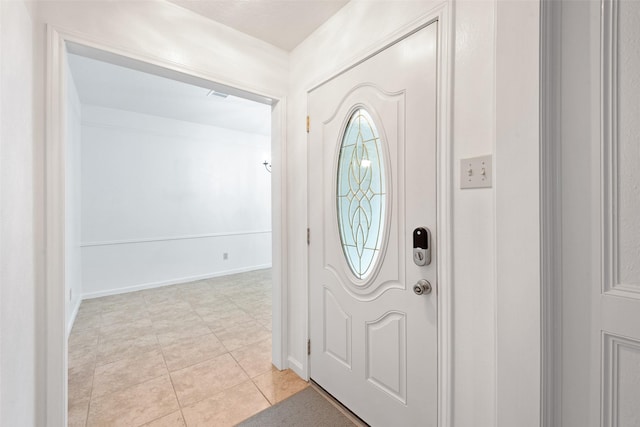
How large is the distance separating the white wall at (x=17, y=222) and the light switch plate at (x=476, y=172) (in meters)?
1.63

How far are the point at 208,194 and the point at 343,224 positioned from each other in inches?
150

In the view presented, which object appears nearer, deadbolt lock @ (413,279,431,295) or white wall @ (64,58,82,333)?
deadbolt lock @ (413,279,431,295)

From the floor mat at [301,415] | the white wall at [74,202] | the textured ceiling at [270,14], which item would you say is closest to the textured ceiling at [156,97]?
the white wall at [74,202]

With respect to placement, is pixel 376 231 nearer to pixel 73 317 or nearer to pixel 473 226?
pixel 473 226

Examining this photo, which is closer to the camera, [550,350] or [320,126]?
[550,350]

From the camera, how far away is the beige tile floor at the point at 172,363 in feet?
5.68

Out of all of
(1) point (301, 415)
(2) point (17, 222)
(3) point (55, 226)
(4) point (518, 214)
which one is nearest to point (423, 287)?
(4) point (518, 214)

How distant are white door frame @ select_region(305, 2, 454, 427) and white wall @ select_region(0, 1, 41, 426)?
1.56 m

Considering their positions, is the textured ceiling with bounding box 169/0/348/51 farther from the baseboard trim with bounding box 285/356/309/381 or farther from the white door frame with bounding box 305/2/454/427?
the baseboard trim with bounding box 285/356/309/381

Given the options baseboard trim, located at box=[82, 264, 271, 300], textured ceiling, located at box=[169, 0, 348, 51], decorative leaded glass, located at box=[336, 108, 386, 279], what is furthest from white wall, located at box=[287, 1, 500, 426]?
baseboard trim, located at box=[82, 264, 271, 300]

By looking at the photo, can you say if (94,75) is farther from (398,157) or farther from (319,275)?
(398,157)

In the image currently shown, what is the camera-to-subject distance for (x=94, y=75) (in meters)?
2.97

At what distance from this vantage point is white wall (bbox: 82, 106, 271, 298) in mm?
3887

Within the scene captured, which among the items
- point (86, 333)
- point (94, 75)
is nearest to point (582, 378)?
point (86, 333)
